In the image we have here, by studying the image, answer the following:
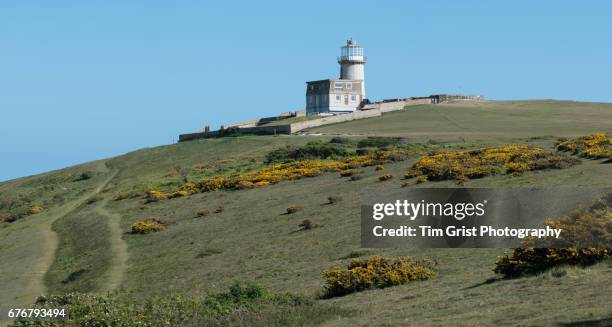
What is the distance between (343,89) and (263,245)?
3500 inches

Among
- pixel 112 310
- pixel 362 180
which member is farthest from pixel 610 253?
pixel 362 180

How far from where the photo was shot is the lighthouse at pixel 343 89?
126938mm

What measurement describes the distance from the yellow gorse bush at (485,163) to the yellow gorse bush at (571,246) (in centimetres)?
2223

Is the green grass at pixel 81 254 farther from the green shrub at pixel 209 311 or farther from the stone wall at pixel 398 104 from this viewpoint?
the stone wall at pixel 398 104

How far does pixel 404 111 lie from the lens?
116m

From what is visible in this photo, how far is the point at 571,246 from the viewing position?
23.9 meters

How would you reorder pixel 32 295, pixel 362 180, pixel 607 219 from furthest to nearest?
pixel 362 180 < pixel 32 295 < pixel 607 219

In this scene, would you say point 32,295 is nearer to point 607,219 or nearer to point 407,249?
point 407,249

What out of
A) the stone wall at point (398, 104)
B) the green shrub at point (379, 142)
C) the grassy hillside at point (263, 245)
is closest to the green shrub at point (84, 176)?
the grassy hillside at point (263, 245)

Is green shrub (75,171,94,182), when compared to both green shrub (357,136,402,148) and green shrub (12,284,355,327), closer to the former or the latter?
green shrub (357,136,402,148)

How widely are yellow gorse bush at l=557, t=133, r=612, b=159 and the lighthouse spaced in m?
70.0

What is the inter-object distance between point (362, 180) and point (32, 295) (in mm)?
21613

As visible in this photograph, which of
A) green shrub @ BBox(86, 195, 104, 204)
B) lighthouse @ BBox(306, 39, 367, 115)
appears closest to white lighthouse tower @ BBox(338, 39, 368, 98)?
lighthouse @ BBox(306, 39, 367, 115)

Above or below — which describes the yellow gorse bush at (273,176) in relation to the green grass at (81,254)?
above
